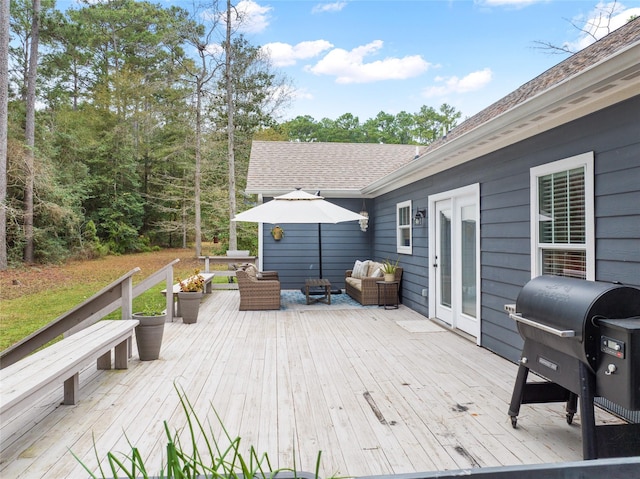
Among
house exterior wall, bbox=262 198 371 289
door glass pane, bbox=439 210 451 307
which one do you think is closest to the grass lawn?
house exterior wall, bbox=262 198 371 289

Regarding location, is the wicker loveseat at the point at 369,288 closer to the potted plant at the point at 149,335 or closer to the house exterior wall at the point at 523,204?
the house exterior wall at the point at 523,204

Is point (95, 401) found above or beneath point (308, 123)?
beneath

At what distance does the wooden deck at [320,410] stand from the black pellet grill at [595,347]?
Answer: 31 cm

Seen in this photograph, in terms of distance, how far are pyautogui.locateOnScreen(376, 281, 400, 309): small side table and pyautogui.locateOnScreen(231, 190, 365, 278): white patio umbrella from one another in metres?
1.34

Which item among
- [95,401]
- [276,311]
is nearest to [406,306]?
[276,311]

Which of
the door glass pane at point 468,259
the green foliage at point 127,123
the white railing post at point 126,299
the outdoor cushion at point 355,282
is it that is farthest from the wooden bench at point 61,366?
the green foliage at point 127,123

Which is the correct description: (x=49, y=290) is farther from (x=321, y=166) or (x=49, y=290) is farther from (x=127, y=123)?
(x=127, y=123)

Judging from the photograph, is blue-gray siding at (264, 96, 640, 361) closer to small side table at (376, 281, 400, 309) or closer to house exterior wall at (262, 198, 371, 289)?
small side table at (376, 281, 400, 309)

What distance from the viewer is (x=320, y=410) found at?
3168 mm

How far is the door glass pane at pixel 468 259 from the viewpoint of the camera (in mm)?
5406

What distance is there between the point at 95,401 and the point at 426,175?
Answer: 540cm

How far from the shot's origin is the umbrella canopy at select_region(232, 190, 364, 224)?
7.36m

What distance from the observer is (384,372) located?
161 inches

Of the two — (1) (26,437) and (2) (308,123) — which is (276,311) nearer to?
(1) (26,437)
